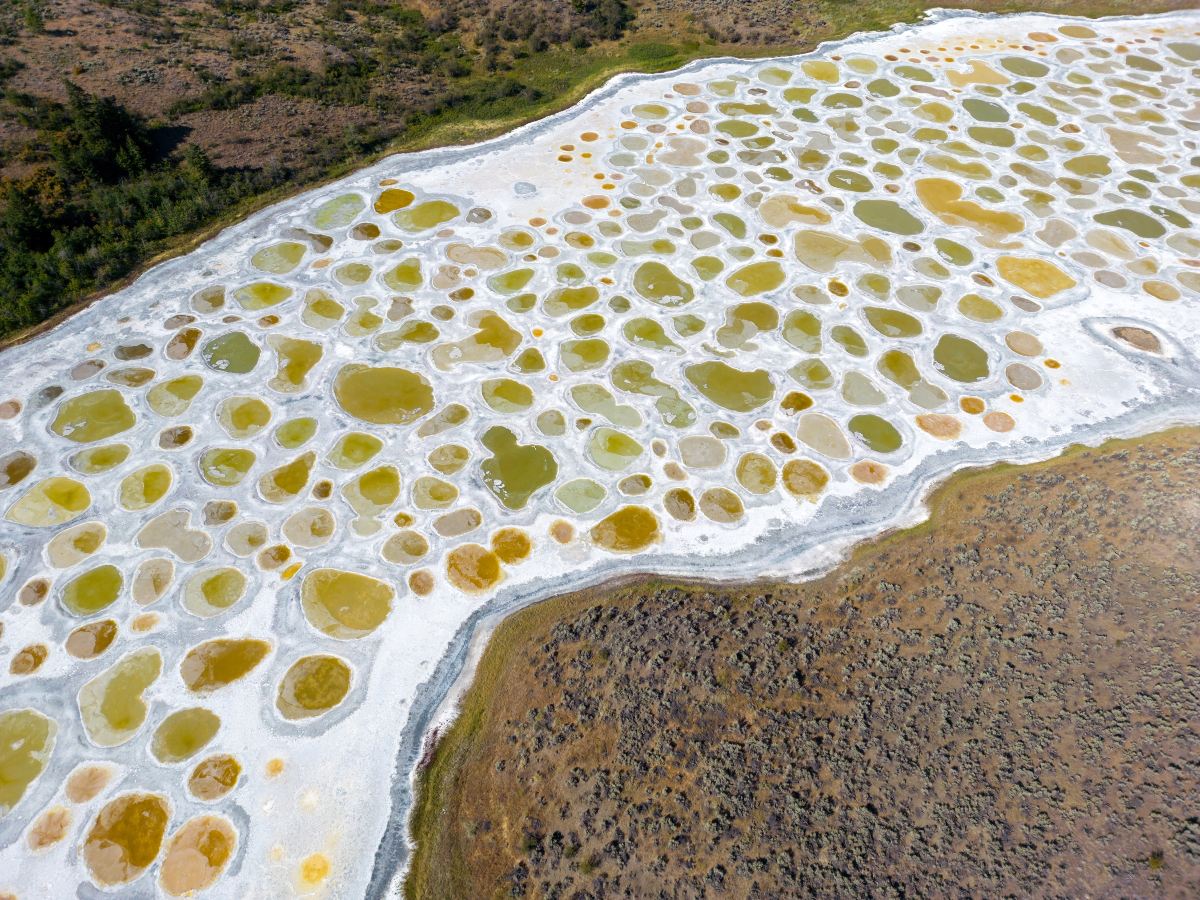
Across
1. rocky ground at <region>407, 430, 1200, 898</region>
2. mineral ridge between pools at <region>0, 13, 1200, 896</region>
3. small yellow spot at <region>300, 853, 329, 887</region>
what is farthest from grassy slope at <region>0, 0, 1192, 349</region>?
rocky ground at <region>407, 430, 1200, 898</region>

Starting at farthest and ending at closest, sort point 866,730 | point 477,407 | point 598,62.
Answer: point 598,62, point 477,407, point 866,730

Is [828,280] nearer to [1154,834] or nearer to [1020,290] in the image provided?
[1020,290]

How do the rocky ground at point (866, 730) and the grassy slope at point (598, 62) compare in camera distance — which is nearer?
the rocky ground at point (866, 730)

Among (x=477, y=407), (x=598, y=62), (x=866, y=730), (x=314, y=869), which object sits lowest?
(x=314, y=869)

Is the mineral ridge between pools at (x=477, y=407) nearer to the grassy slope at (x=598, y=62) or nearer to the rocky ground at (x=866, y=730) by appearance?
the rocky ground at (x=866, y=730)

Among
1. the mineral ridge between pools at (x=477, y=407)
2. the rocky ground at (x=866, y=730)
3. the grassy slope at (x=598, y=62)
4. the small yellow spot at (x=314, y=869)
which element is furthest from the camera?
the grassy slope at (x=598, y=62)

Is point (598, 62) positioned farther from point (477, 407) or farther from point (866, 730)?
point (866, 730)

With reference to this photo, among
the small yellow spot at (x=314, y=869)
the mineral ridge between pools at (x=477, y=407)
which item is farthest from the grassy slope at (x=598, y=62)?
the small yellow spot at (x=314, y=869)

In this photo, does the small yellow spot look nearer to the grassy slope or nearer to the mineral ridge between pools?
the mineral ridge between pools

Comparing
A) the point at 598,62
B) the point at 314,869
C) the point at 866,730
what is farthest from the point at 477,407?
the point at 598,62
